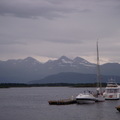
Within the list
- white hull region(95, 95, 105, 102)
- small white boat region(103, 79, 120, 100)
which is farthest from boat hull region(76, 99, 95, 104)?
small white boat region(103, 79, 120, 100)

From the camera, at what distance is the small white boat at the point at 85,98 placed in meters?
80.7

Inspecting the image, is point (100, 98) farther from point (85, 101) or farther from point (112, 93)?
point (112, 93)

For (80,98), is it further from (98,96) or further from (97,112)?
(97,112)

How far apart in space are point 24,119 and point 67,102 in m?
27.1

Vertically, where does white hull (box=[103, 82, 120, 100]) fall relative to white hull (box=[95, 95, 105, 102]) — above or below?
above

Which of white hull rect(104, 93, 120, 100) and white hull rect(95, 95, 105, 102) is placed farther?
white hull rect(104, 93, 120, 100)

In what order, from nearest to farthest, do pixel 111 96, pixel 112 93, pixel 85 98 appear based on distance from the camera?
pixel 85 98 < pixel 111 96 < pixel 112 93

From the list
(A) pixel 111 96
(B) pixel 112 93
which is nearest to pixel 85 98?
(A) pixel 111 96

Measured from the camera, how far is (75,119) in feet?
180

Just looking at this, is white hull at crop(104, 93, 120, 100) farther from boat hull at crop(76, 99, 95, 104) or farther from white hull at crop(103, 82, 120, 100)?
boat hull at crop(76, 99, 95, 104)

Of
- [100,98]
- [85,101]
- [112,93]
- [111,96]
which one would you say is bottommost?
[85,101]

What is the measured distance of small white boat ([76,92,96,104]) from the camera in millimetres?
80688

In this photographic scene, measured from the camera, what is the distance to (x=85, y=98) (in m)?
80.7

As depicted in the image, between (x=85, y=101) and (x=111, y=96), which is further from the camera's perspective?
(x=111, y=96)
